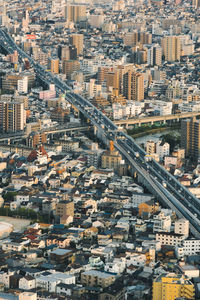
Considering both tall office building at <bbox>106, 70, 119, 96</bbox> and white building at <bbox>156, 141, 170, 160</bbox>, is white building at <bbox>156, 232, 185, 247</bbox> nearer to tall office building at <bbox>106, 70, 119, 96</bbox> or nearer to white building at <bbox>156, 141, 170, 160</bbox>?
white building at <bbox>156, 141, 170, 160</bbox>

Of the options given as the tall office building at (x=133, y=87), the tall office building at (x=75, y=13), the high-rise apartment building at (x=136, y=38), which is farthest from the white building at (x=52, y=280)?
the tall office building at (x=75, y=13)

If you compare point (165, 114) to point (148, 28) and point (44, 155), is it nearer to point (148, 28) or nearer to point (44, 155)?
point (44, 155)

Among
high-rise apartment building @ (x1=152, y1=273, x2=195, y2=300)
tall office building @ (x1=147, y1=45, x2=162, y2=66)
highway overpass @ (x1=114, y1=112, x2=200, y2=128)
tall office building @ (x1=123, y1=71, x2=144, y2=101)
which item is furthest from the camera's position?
tall office building @ (x1=147, y1=45, x2=162, y2=66)

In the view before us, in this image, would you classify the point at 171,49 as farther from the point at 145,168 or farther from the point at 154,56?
the point at 145,168

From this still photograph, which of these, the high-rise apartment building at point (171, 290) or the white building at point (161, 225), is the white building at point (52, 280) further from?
the white building at point (161, 225)

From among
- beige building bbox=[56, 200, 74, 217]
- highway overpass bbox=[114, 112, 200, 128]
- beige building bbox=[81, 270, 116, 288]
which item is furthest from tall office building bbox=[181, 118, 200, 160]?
beige building bbox=[81, 270, 116, 288]

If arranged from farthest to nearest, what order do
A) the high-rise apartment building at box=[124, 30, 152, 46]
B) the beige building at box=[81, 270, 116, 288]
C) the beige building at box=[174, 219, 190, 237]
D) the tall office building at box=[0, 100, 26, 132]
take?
the high-rise apartment building at box=[124, 30, 152, 46]
the tall office building at box=[0, 100, 26, 132]
the beige building at box=[174, 219, 190, 237]
the beige building at box=[81, 270, 116, 288]
